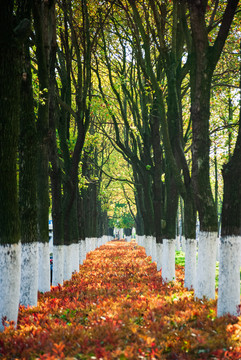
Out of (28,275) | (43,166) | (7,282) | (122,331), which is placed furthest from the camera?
(43,166)

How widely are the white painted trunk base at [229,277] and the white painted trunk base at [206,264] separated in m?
1.32

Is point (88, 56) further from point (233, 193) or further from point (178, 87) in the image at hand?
point (233, 193)

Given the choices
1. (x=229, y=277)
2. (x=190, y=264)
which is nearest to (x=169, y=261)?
(x=190, y=264)

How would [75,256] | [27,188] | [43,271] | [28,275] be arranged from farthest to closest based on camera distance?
[75,256]
[43,271]
[28,275]
[27,188]

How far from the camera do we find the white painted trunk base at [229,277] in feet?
25.5

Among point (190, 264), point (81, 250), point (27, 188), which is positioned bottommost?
point (81, 250)

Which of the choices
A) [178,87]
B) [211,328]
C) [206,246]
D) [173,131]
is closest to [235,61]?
[178,87]

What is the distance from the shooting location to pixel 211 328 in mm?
6922

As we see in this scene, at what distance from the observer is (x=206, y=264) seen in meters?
9.37

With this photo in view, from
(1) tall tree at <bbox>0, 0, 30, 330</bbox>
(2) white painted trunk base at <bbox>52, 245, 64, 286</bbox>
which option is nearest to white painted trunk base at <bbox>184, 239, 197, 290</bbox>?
(2) white painted trunk base at <bbox>52, 245, 64, 286</bbox>

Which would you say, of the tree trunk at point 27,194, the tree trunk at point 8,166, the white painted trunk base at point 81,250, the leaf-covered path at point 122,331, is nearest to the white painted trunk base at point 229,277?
the leaf-covered path at point 122,331

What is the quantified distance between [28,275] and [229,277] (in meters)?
4.69

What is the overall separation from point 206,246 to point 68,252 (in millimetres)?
8338

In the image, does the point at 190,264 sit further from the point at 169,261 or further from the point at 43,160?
the point at 43,160
